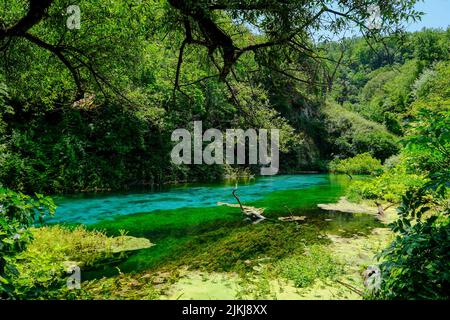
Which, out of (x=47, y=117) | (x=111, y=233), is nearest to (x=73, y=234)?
(x=111, y=233)

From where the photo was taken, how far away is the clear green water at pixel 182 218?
8312 mm

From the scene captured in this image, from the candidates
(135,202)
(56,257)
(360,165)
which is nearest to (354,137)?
(360,165)

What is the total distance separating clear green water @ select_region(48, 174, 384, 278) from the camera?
27.3 feet

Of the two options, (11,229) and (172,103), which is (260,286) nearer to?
(172,103)

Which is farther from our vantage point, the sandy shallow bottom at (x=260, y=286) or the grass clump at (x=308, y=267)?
the grass clump at (x=308, y=267)

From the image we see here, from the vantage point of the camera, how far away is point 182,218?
1195cm

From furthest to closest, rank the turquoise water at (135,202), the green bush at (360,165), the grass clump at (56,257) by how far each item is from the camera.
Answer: the green bush at (360,165)
the turquoise water at (135,202)
the grass clump at (56,257)

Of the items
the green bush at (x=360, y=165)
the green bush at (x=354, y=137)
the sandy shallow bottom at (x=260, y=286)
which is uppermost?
the green bush at (x=354, y=137)

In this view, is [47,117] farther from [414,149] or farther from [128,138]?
[414,149]

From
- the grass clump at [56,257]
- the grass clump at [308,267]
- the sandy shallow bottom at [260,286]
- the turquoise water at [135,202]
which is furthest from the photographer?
the turquoise water at [135,202]

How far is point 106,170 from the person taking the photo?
18.9 metres

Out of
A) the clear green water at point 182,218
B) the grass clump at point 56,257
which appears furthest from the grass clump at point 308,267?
the grass clump at point 56,257

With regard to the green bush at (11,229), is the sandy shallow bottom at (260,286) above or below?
below

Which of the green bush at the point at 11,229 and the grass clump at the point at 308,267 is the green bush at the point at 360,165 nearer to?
the grass clump at the point at 308,267
